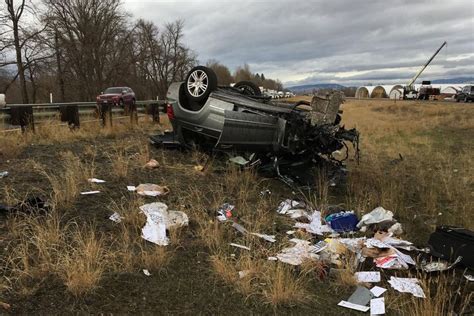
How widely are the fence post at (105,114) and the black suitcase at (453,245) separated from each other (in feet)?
33.1

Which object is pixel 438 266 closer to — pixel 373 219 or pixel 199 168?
pixel 373 219

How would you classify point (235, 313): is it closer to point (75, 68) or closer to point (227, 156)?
point (227, 156)

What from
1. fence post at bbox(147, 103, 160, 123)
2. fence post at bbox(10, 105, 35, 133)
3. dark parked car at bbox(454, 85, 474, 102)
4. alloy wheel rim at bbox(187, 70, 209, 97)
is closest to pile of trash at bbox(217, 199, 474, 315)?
alloy wheel rim at bbox(187, 70, 209, 97)

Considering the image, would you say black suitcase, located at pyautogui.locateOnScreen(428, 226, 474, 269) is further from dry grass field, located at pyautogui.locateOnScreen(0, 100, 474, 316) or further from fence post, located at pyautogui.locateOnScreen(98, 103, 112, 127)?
fence post, located at pyautogui.locateOnScreen(98, 103, 112, 127)

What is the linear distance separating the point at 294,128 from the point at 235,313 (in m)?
4.16

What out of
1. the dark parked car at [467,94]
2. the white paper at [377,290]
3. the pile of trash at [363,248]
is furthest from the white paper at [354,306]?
the dark parked car at [467,94]

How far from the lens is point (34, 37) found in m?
40.6

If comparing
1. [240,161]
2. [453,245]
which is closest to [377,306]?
[453,245]

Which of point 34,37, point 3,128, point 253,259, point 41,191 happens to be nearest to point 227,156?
point 41,191

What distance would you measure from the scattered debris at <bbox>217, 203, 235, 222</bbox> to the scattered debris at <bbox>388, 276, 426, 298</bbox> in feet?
6.90

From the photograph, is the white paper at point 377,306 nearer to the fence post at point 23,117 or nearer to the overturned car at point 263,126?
the overturned car at point 263,126

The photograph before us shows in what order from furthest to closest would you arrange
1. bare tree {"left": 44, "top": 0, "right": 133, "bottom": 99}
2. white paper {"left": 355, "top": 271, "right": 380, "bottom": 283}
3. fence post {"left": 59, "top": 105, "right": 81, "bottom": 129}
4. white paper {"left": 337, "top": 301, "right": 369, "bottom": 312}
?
bare tree {"left": 44, "top": 0, "right": 133, "bottom": 99} → fence post {"left": 59, "top": 105, "right": 81, "bottom": 129} → white paper {"left": 355, "top": 271, "right": 380, "bottom": 283} → white paper {"left": 337, "top": 301, "right": 369, "bottom": 312}

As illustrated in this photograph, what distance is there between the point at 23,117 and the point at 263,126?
264 inches

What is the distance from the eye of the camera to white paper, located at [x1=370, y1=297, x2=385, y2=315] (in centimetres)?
350
